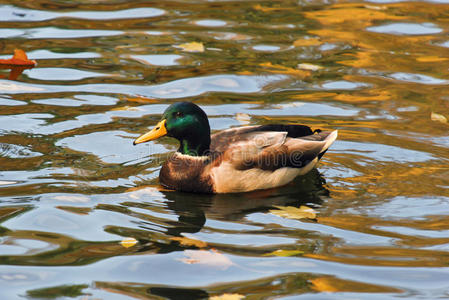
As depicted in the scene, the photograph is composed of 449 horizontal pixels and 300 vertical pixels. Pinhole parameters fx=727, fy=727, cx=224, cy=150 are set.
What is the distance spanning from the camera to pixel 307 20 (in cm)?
1123

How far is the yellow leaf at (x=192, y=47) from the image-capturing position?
10078mm

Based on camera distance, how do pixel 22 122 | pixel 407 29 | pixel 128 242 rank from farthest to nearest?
pixel 407 29, pixel 22 122, pixel 128 242

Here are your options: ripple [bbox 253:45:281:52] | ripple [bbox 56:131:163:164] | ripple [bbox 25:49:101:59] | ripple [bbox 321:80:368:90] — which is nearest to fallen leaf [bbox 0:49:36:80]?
ripple [bbox 25:49:101:59]

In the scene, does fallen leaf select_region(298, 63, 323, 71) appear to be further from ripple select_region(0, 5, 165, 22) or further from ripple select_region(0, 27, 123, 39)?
ripple select_region(0, 5, 165, 22)

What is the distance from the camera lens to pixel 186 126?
6391 mm

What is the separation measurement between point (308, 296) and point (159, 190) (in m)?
2.29

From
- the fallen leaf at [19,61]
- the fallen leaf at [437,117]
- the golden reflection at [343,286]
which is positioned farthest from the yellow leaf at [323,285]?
the fallen leaf at [19,61]

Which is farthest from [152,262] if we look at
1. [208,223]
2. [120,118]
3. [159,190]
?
[120,118]

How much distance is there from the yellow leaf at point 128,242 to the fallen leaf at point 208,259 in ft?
1.26

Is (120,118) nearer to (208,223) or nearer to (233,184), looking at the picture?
(233,184)

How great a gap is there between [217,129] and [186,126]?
1.29 meters

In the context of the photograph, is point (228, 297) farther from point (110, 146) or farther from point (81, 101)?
point (81, 101)

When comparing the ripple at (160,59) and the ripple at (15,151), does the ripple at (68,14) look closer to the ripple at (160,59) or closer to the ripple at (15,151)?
the ripple at (160,59)

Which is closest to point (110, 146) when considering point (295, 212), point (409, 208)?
point (295, 212)
